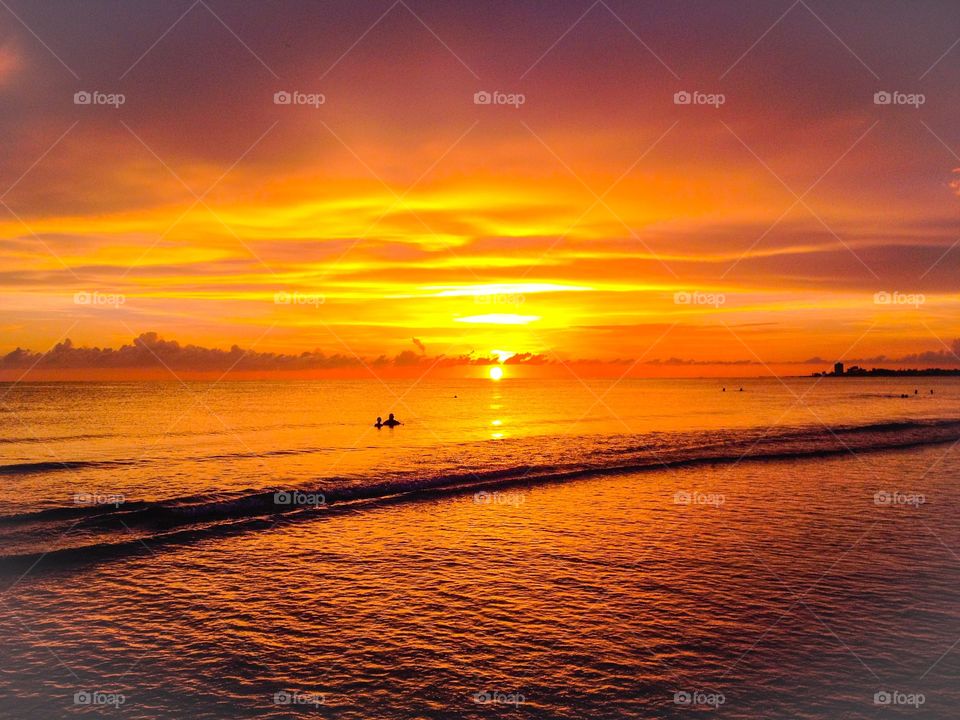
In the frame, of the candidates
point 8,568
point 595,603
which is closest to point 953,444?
point 595,603

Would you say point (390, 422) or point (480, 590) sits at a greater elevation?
point (390, 422)

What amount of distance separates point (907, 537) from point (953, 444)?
1454 inches

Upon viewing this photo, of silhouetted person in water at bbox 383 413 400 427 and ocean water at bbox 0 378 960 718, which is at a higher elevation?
silhouetted person in water at bbox 383 413 400 427

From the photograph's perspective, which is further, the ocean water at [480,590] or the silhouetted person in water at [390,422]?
the silhouetted person in water at [390,422]

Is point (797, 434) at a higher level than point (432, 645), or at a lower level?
higher

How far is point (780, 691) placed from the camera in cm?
1190

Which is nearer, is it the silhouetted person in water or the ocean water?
the ocean water

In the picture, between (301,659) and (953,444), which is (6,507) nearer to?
(301,659)

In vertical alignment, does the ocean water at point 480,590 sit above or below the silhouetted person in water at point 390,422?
below

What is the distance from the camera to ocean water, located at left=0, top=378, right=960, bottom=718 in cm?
1203

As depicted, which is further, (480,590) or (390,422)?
(390,422)

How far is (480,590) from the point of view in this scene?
17297 mm

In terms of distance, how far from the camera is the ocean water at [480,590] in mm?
12031

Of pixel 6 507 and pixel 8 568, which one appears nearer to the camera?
pixel 8 568
